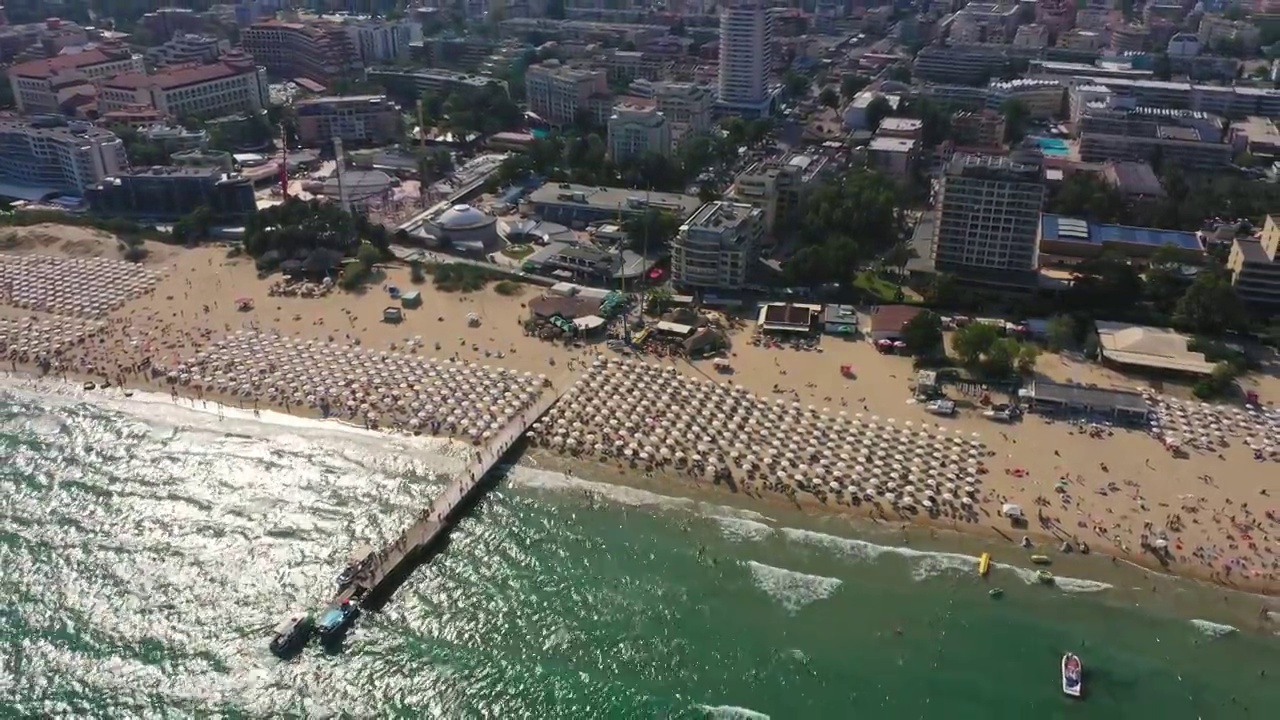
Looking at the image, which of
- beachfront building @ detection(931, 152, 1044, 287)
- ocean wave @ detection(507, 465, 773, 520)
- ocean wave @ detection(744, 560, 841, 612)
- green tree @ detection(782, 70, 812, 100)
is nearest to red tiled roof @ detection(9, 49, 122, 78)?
green tree @ detection(782, 70, 812, 100)

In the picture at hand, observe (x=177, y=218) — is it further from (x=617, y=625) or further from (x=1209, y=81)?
(x=1209, y=81)

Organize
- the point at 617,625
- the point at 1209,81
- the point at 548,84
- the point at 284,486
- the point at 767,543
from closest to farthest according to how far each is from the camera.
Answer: the point at 617,625 < the point at 767,543 < the point at 284,486 < the point at 548,84 < the point at 1209,81

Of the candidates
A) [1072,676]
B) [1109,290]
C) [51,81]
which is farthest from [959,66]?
[51,81]


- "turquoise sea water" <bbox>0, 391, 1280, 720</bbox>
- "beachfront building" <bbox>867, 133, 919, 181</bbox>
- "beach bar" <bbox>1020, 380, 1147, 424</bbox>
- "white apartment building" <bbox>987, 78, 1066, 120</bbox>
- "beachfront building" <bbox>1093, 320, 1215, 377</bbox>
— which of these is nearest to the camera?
"turquoise sea water" <bbox>0, 391, 1280, 720</bbox>

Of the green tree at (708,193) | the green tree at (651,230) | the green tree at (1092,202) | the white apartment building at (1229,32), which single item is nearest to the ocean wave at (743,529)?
the green tree at (651,230)

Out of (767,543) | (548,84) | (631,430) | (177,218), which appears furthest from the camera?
(548,84)

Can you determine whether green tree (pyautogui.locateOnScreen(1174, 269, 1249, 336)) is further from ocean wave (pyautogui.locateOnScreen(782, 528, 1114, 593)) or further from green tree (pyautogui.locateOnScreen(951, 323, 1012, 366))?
ocean wave (pyautogui.locateOnScreen(782, 528, 1114, 593))

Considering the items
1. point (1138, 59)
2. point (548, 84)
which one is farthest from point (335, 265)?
point (1138, 59)
